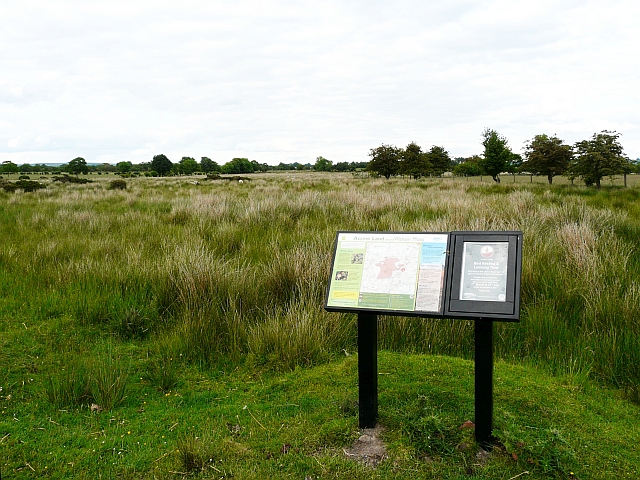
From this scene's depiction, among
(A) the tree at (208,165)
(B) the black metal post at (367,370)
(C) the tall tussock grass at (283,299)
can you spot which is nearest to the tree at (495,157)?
(C) the tall tussock grass at (283,299)

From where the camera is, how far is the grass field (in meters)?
3.01

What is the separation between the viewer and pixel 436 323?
17.0 ft

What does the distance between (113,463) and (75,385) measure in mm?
1117

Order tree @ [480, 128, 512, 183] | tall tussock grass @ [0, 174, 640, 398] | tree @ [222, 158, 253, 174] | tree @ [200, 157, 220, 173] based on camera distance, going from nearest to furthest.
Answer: tall tussock grass @ [0, 174, 640, 398] → tree @ [480, 128, 512, 183] → tree @ [222, 158, 253, 174] → tree @ [200, 157, 220, 173]

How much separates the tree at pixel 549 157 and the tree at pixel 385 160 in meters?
17.4

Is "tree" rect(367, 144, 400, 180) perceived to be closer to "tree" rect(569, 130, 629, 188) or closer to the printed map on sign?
"tree" rect(569, 130, 629, 188)

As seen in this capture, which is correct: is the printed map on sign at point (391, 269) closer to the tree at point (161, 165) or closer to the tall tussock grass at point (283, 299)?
the tall tussock grass at point (283, 299)

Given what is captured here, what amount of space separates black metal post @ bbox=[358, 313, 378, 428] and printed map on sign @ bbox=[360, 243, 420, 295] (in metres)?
0.25

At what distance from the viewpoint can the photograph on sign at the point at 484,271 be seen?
288 cm

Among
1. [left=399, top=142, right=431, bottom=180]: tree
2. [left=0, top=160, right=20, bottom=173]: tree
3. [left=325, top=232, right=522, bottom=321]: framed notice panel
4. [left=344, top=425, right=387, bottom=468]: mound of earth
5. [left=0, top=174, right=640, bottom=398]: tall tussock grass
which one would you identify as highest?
[left=0, top=160, right=20, bottom=173]: tree

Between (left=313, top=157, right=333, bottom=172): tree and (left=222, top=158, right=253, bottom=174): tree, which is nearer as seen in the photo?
(left=222, top=158, right=253, bottom=174): tree

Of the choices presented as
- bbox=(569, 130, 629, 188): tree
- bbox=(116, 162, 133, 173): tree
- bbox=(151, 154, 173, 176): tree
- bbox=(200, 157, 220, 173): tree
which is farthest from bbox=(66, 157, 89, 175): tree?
bbox=(569, 130, 629, 188): tree

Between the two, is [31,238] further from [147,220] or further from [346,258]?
[346,258]

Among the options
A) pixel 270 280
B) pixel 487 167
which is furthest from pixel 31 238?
pixel 487 167
